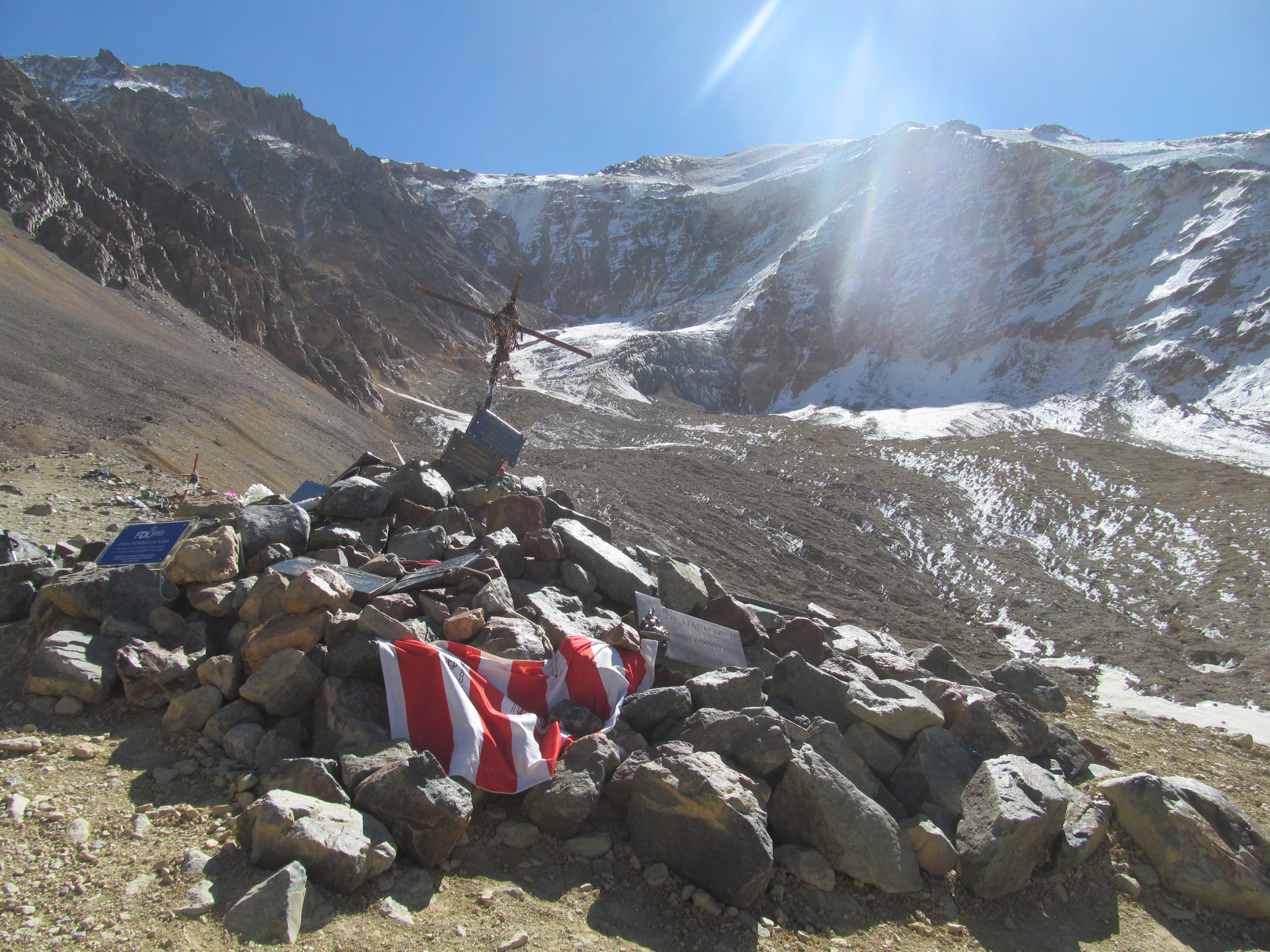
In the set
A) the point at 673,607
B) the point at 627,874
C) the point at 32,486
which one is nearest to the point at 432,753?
the point at 627,874

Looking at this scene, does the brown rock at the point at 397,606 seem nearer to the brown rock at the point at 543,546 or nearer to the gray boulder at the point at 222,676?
the gray boulder at the point at 222,676

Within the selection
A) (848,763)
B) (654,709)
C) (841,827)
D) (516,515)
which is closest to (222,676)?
(654,709)

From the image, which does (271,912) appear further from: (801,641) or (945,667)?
(945,667)

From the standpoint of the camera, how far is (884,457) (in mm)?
33000

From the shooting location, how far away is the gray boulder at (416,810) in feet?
11.1

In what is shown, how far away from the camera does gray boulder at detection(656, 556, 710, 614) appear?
6652 millimetres

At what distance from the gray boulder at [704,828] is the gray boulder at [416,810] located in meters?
1.01

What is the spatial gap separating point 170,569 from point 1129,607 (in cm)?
2060

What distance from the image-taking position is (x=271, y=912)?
9.06 ft

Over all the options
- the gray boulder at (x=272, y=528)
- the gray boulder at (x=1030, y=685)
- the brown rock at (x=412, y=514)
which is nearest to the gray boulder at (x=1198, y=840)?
the gray boulder at (x=1030, y=685)

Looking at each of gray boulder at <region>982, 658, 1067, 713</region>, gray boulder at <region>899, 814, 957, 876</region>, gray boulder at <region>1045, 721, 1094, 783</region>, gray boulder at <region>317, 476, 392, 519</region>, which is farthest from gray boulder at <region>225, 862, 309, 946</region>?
gray boulder at <region>982, 658, 1067, 713</region>

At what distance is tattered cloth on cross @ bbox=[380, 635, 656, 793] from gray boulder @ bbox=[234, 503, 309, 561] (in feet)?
6.71

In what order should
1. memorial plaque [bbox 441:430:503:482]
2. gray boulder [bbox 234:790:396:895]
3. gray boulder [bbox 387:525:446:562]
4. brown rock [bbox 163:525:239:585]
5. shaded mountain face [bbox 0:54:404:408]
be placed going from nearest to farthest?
1. gray boulder [bbox 234:790:396:895]
2. brown rock [bbox 163:525:239:585]
3. gray boulder [bbox 387:525:446:562]
4. memorial plaque [bbox 441:430:503:482]
5. shaded mountain face [bbox 0:54:404:408]

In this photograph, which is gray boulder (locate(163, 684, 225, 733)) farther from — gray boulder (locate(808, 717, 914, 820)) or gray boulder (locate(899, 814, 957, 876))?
gray boulder (locate(899, 814, 957, 876))
